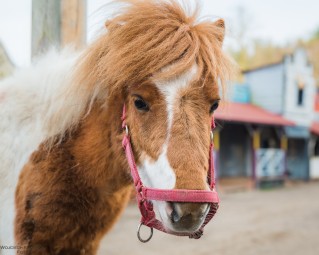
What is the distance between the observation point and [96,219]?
1.88m

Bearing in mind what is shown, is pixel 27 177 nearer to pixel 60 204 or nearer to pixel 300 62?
pixel 60 204

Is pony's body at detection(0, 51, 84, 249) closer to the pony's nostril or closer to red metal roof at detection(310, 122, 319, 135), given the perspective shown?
the pony's nostril

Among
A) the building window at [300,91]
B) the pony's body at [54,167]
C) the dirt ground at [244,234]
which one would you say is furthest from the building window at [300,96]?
the pony's body at [54,167]

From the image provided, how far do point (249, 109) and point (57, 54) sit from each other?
1543cm

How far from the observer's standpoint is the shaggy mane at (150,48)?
1.56 m

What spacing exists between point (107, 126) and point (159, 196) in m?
0.64

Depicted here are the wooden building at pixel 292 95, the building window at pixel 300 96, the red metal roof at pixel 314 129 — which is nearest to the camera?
the wooden building at pixel 292 95

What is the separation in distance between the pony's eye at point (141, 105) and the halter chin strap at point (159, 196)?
0.12 metres

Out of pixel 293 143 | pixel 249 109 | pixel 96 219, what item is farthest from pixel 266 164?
pixel 96 219

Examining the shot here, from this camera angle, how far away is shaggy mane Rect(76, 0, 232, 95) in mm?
1556

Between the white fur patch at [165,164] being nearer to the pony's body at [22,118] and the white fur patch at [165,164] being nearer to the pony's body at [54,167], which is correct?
the pony's body at [54,167]

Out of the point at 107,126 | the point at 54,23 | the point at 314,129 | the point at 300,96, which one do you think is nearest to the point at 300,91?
the point at 300,96

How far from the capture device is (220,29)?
5.99 feet

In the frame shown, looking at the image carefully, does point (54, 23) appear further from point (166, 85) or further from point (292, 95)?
point (292, 95)
